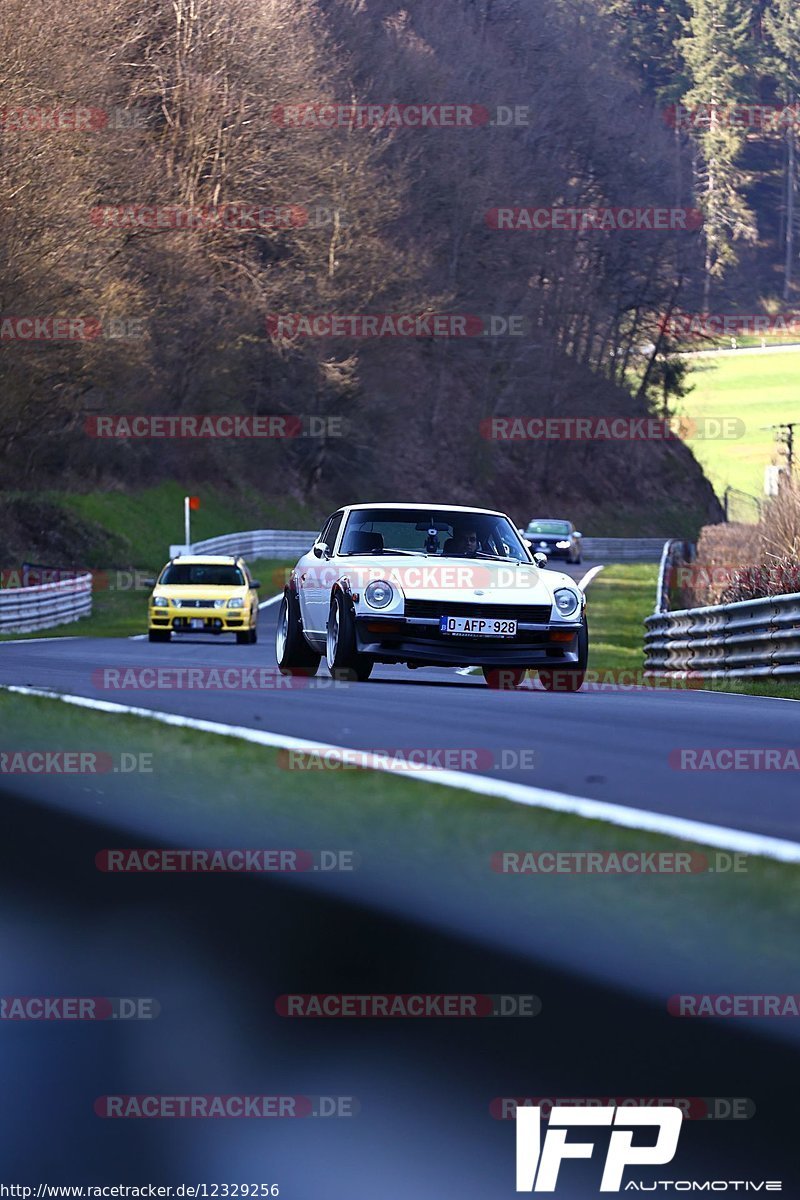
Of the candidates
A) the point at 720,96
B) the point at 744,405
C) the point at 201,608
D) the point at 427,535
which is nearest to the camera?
the point at 427,535

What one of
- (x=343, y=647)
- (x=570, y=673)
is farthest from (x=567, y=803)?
(x=570, y=673)

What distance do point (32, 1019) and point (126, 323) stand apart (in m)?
43.9

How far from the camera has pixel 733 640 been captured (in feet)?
64.2

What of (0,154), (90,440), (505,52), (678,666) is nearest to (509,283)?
(505,52)

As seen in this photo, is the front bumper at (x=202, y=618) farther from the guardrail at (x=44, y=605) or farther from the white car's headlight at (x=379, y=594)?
the white car's headlight at (x=379, y=594)

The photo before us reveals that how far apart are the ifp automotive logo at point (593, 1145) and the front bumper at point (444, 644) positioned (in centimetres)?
1076

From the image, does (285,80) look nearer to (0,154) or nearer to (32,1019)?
(0,154)

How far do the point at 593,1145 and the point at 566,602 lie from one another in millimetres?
11311

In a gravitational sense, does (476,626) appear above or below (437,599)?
below

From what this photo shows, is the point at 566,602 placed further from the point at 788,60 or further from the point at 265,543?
the point at 788,60

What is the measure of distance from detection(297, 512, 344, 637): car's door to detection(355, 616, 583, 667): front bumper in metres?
0.80

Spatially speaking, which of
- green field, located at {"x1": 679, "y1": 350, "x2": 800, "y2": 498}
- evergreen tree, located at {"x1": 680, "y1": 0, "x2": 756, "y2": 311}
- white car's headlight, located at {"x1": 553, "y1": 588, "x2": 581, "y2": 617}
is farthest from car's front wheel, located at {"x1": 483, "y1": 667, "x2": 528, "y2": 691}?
evergreen tree, located at {"x1": 680, "y1": 0, "x2": 756, "y2": 311}

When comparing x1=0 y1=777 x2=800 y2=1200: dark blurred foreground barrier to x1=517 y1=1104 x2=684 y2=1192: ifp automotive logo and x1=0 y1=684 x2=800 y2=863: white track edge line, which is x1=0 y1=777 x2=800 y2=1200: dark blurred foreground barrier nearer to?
x1=517 y1=1104 x2=684 y2=1192: ifp automotive logo

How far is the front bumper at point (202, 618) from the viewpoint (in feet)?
89.0
